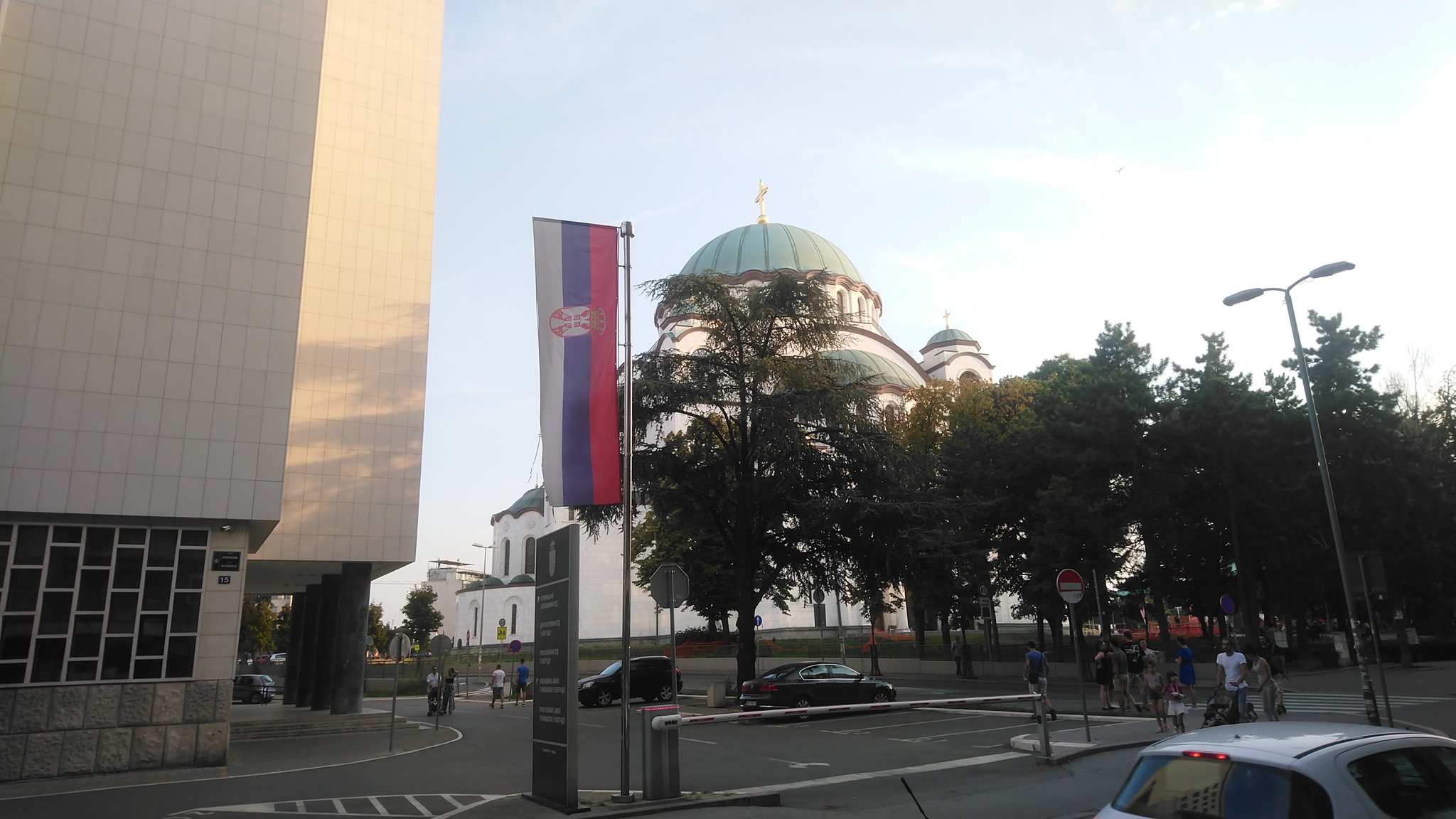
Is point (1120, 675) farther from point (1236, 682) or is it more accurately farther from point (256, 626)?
point (256, 626)

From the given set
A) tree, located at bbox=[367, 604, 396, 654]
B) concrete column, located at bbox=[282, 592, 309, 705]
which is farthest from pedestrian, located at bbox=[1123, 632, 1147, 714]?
tree, located at bbox=[367, 604, 396, 654]

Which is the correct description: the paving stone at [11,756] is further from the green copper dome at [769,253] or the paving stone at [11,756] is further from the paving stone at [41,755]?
the green copper dome at [769,253]

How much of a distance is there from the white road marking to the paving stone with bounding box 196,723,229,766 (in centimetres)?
1075

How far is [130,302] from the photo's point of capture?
1705 centimetres

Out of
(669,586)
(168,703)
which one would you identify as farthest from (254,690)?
(669,586)

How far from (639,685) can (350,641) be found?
8.58 meters

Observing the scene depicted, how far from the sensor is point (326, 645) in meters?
25.9

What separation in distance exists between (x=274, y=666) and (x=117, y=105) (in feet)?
173

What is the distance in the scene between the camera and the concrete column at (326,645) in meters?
25.0

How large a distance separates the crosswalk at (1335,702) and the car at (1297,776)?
16.5 metres

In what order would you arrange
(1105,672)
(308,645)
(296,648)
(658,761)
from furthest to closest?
(296,648) → (308,645) → (1105,672) → (658,761)

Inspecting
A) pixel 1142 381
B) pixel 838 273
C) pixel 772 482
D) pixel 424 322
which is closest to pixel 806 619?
pixel 838 273

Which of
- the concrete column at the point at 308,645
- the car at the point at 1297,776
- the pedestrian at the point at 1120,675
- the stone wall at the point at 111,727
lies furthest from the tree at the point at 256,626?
the car at the point at 1297,776

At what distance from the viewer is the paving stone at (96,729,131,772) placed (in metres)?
15.4
